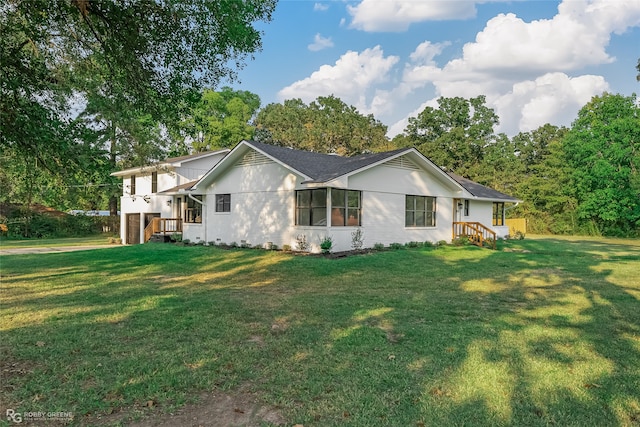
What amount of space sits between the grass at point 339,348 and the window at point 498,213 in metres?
15.7

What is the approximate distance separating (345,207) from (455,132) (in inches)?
1112

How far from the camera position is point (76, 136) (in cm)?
642

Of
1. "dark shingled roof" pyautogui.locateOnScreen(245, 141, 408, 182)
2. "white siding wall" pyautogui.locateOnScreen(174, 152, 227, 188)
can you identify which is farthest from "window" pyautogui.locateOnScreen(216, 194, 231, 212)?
"white siding wall" pyautogui.locateOnScreen(174, 152, 227, 188)

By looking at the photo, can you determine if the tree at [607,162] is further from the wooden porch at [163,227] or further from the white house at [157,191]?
A: the wooden porch at [163,227]

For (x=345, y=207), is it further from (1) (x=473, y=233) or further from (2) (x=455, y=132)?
(2) (x=455, y=132)

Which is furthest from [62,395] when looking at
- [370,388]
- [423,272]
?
[423,272]

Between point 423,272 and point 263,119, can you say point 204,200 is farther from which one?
point 263,119

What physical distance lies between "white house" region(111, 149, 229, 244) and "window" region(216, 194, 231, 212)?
14.3 ft

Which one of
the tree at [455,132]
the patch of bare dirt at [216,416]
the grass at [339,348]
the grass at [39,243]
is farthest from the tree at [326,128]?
the patch of bare dirt at [216,416]

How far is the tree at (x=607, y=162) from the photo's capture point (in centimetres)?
3001

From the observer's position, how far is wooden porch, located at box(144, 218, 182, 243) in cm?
2249

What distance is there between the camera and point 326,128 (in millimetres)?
40375

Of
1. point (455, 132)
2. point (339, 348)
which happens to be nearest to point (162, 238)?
point (339, 348)

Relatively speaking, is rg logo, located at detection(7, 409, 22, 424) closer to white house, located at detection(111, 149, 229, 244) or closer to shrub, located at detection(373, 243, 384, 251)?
shrub, located at detection(373, 243, 384, 251)
